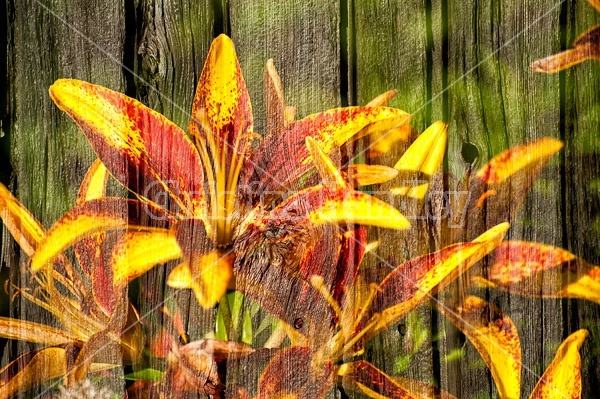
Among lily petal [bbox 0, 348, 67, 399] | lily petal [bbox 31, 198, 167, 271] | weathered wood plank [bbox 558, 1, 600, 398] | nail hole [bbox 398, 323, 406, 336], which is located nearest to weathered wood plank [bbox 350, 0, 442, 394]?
nail hole [bbox 398, 323, 406, 336]

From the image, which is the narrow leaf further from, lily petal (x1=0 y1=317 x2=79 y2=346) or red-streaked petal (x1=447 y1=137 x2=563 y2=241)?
lily petal (x1=0 y1=317 x2=79 y2=346)

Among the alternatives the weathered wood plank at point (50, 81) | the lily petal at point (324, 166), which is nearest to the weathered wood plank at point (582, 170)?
the lily petal at point (324, 166)

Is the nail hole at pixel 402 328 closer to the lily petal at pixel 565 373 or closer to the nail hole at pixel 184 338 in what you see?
the lily petal at pixel 565 373

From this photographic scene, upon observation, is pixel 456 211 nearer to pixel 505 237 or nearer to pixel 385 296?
pixel 505 237

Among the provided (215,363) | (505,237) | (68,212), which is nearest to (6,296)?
(68,212)

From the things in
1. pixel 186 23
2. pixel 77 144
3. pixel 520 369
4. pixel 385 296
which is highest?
pixel 186 23
